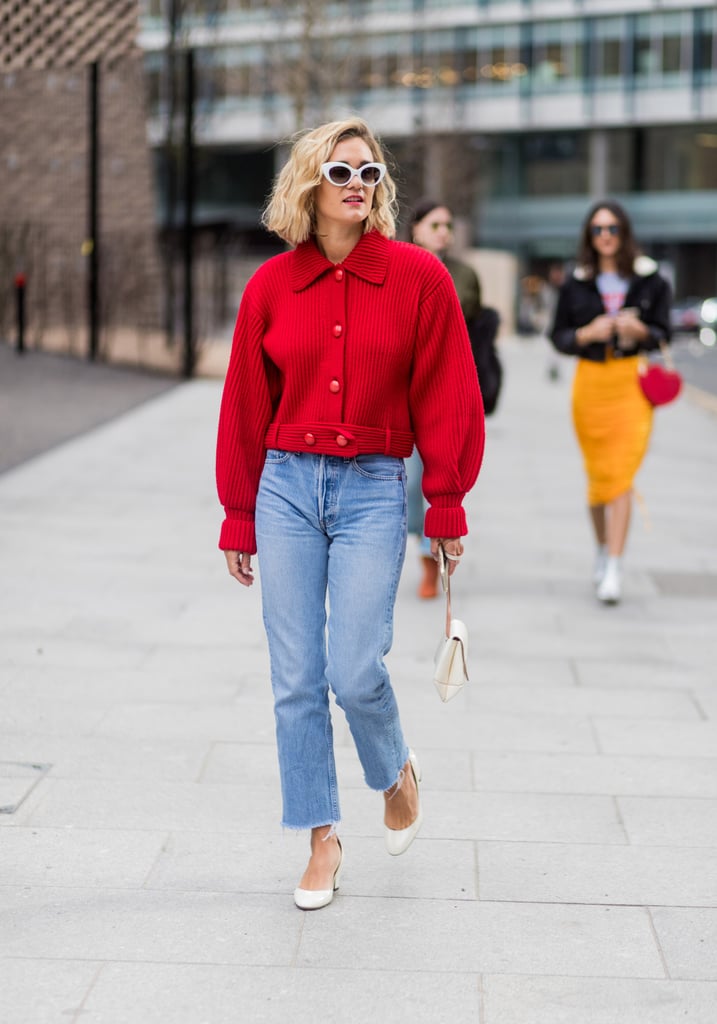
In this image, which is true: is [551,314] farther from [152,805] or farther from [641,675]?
[152,805]

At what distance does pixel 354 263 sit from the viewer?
3.70 m

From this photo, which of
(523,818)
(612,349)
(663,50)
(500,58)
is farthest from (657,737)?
(500,58)

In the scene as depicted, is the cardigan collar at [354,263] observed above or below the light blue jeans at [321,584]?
above

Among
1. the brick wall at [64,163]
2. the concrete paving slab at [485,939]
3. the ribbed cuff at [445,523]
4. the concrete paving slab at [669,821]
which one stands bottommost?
the concrete paving slab at [485,939]

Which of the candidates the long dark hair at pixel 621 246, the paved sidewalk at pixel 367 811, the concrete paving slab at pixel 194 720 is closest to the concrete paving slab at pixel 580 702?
the paved sidewalk at pixel 367 811

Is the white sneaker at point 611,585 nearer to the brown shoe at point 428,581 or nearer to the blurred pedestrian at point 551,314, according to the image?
the brown shoe at point 428,581

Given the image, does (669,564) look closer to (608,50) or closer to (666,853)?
(666,853)

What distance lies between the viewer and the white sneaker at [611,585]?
7484 millimetres

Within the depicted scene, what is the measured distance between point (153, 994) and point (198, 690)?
2585mm

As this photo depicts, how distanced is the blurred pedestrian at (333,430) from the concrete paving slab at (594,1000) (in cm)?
62

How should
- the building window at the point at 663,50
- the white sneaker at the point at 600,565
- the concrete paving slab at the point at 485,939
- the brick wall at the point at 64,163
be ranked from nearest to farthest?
the concrete paving slab at the point at 485,939
the white sneaker at the point at 600,565
the brick wall at the point at 64,163
the building window at the point at 663,50

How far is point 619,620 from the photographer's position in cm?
723

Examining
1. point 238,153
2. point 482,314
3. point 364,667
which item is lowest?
point 364,667

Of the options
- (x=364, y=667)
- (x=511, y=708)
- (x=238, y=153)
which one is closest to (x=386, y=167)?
(x=364, y=667)
